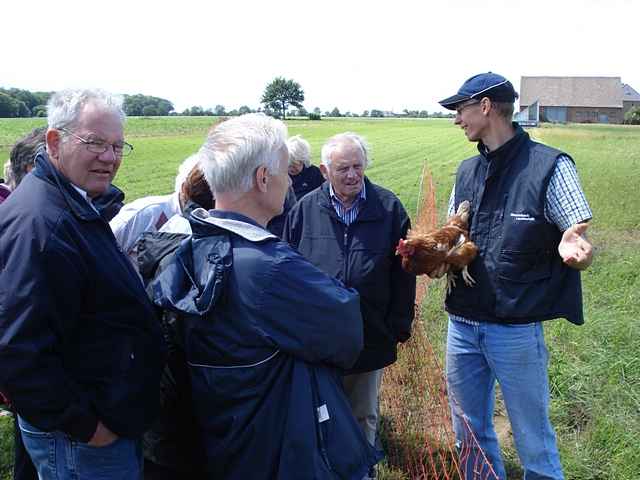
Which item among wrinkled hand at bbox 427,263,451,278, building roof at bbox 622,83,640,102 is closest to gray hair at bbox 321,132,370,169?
wrinkled hand at bbox 427,263,451,278

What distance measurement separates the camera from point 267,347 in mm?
1735

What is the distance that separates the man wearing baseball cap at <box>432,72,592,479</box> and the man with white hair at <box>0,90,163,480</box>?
67.0 inches

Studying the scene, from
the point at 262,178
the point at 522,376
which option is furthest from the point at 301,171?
the point at 262,178

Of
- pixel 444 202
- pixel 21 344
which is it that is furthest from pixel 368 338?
pixel 444 202

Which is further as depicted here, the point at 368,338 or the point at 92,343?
the point at 368,338

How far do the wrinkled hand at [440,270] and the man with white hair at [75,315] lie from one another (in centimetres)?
176

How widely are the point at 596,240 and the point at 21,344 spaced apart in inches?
384

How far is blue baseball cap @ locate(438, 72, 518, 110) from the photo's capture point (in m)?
2.85

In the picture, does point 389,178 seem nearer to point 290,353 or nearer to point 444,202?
point 444,202

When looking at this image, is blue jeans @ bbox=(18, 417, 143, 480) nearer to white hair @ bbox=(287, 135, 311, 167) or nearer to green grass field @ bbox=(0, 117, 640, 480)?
green grass field @ bbox=(0, 117, 640, 480)

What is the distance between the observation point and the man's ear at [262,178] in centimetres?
184

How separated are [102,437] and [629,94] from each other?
95.9 m

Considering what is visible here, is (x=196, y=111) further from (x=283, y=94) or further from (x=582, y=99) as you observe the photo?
(x=582, y=99)

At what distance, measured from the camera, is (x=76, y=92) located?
77.4 inches
